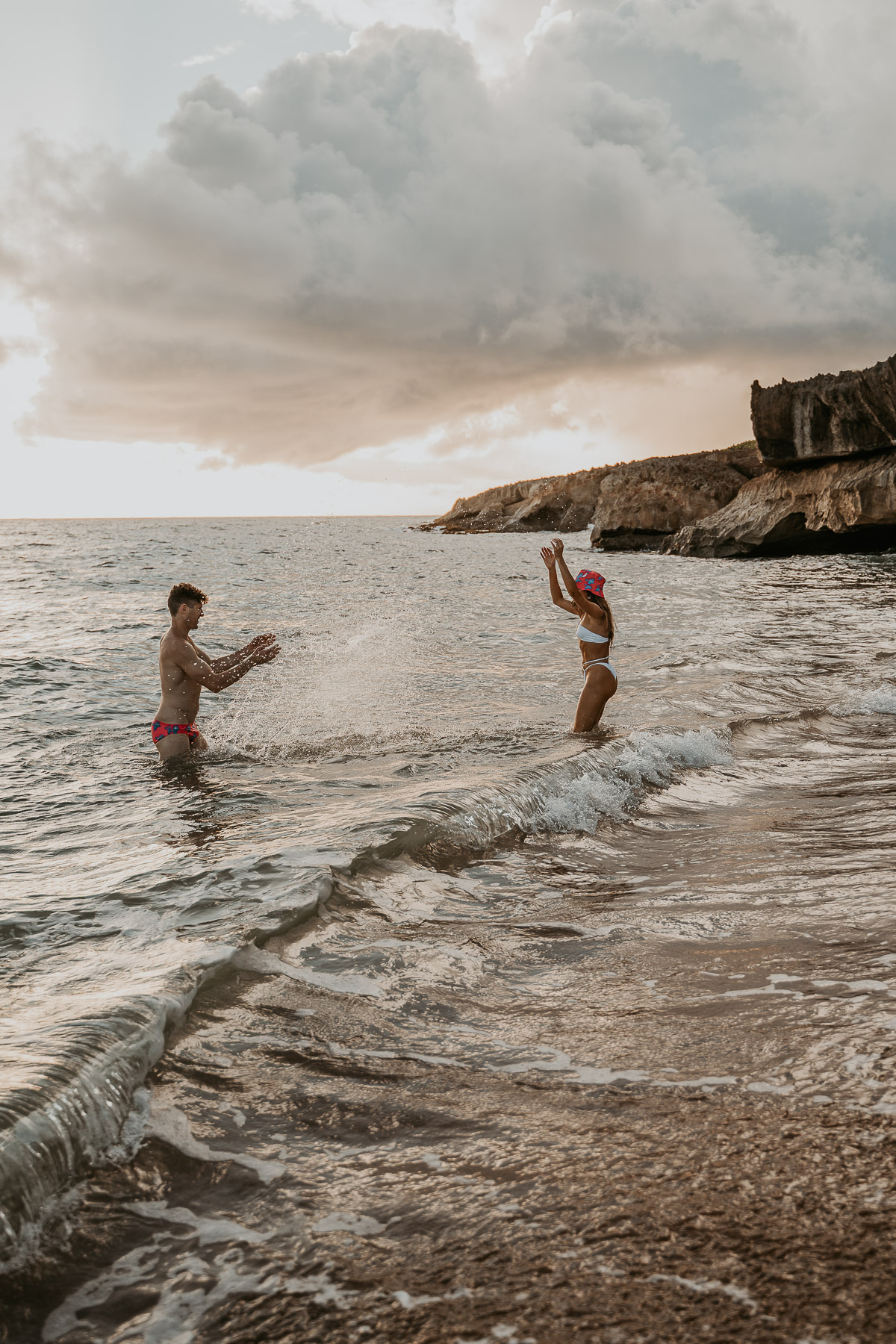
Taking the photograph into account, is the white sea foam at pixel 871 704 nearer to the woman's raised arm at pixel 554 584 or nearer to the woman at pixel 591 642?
the woman at pixel 591 642

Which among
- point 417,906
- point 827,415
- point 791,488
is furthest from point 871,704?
point 791,488

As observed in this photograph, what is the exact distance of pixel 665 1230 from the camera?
2084mm

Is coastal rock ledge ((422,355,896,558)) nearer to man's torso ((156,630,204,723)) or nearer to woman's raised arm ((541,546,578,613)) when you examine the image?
woman's raised arm ((541,546,578,613))

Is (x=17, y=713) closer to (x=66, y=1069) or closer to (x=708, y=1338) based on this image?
(x=66, y=1069)

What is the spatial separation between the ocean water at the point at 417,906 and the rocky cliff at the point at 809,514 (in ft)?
92.1

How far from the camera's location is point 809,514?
41.8 meters

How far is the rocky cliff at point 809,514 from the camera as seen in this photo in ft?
124

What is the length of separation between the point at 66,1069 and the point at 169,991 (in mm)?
616

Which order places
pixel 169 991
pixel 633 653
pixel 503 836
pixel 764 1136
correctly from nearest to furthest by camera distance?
1. pixel 764 1136
2. pixel 169 991
3. pixel 503 836
4. pixel 633 653

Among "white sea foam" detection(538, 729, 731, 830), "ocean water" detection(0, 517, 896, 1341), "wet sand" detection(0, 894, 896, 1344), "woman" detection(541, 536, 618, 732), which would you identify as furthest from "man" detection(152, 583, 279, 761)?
"wet sand" detection(0, 894, 896, 1344)

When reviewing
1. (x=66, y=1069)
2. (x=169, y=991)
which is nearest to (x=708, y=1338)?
(x=66, y=1069)

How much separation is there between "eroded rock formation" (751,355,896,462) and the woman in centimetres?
3210

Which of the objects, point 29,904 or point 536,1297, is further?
point 29,904

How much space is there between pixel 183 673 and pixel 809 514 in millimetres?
38928
